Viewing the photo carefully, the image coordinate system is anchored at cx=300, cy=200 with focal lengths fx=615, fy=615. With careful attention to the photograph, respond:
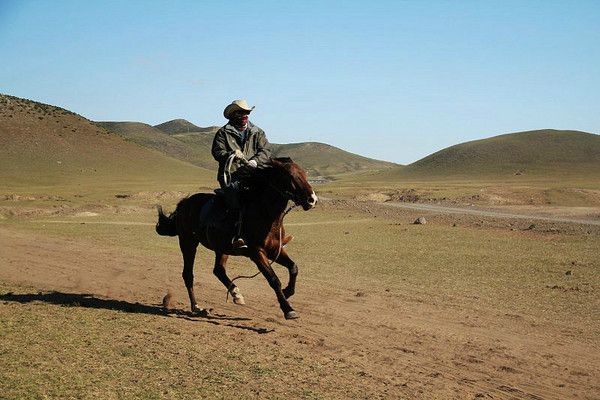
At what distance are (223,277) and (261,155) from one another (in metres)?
2.47

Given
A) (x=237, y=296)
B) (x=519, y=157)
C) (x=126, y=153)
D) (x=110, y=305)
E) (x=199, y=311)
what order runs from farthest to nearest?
(x=519, y=157) → (x=126, y=153) → (x=110, y=305) → (x=237, y=296) → (x=199, y=311)

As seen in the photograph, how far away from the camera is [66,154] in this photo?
96750 mm

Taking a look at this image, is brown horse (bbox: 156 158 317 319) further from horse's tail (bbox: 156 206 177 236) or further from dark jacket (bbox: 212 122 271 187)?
horse's tail (bbox: 156 206 177 236)

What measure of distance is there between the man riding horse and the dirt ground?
1.65 metres

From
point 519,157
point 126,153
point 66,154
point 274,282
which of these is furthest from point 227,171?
point 519,157

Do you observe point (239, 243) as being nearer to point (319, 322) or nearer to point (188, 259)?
point (319, 322)

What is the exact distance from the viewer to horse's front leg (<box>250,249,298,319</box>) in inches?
372

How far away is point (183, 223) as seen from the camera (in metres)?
11.6

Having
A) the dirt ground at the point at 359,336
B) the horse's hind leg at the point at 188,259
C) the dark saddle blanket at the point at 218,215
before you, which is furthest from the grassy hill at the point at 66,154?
the dark saddle blanket at the point at 218,215

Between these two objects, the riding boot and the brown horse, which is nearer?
the brown horse

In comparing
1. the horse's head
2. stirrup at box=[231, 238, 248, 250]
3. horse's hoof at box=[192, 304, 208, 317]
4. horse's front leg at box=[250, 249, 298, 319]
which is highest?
the horse's head

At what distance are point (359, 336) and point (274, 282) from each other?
1.55 m

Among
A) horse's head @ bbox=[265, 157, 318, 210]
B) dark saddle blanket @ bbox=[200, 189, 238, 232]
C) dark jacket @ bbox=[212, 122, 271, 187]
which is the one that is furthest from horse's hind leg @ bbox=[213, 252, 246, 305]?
horse's head @ bbox=[265, 157, 318, 210]

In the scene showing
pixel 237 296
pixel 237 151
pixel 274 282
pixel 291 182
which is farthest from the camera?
pixel 237 296
